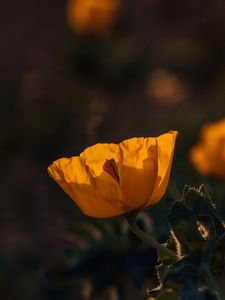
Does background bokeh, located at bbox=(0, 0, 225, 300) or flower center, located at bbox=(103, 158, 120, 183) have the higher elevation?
background bokeh, located at bbox=(0, 0, 225, 300)

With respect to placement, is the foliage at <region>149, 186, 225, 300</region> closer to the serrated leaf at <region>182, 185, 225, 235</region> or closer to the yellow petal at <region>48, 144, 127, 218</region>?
the serrated leaf at <region>182, 185, 225, 235</region>

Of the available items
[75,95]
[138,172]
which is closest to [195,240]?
[138,172]

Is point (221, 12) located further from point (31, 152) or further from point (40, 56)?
point (31, 152)

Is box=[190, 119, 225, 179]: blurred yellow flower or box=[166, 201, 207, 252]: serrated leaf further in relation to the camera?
box=[190, 119, 225, 179]: blurred yellow flower

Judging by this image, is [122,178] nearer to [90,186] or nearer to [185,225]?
[90,186]

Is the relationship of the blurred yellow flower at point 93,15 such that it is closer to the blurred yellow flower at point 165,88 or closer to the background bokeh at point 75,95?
the background bokeh at point 75,95

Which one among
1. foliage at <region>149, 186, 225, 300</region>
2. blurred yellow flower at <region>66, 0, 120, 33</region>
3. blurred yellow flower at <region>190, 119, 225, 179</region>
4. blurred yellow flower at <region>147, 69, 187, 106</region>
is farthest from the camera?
blurred yellow flower at <region>147, 69, 187, 106</region>

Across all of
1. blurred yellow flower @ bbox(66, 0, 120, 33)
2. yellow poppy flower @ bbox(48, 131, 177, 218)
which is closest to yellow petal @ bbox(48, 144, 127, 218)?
yellow poppy flower @ bbox(48, 131, 177, 218)
